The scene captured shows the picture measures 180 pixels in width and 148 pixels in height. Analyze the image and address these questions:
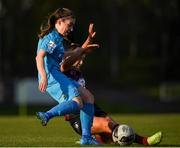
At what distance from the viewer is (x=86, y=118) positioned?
12375 mm

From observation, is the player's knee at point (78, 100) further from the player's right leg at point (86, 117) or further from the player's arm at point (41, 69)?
the player's arm at point (41, 69)

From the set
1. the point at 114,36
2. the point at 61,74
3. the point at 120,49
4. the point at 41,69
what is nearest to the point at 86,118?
the point at 61,74

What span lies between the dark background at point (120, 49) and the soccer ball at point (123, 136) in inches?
560

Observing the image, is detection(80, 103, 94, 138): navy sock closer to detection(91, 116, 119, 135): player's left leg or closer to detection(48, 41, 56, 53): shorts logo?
detection(91, 116, 119, 135): player's left leg

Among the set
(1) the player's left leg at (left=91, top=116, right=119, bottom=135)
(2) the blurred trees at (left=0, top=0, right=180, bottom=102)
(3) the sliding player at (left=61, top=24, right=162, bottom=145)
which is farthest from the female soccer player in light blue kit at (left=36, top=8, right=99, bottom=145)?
(2) the blurred trees at (left=0, top=0, right=180, bottom=102)

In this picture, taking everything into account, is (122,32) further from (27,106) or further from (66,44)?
(66,44)

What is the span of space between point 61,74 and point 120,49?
82.6m

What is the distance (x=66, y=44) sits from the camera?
13.0m

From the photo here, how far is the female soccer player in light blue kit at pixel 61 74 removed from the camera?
39.5ft

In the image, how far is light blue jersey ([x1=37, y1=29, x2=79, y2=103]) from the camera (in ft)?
39.9

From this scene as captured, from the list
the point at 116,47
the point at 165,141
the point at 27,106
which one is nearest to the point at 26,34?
the point at 116,47

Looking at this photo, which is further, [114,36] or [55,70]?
[114,36]

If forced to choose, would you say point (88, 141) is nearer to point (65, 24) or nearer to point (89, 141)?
point (89, 141)

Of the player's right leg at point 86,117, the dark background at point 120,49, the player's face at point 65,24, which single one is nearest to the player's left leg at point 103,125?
the player's right leg at point 86,117
